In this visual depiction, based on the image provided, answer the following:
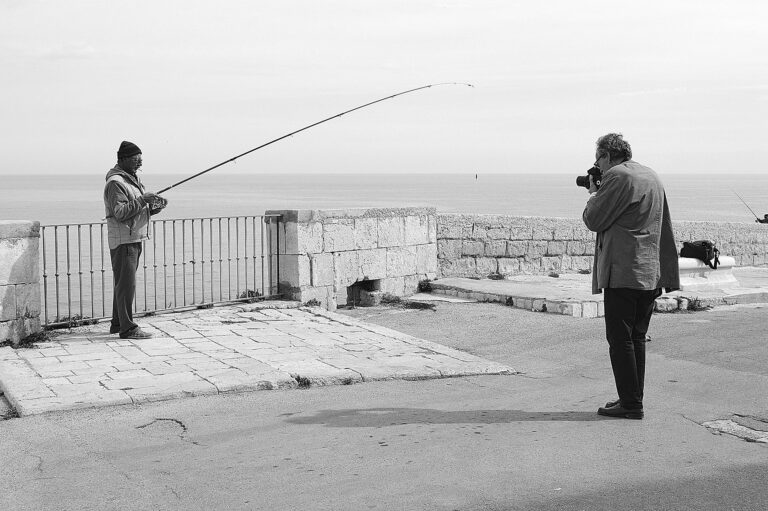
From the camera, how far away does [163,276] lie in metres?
16.2

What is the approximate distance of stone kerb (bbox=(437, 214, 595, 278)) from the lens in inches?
497

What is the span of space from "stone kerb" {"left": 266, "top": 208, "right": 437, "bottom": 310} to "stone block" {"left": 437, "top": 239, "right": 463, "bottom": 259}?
0.20 meters

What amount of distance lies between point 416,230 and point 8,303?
569cm

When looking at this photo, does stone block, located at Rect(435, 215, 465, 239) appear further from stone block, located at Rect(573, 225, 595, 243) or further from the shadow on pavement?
the shadow on pavement

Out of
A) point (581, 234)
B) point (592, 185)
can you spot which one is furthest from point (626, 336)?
point (581, 234)

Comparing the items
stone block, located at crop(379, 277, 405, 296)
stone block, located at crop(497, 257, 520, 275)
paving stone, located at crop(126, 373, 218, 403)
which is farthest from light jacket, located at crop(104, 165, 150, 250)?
stone block, located at crop(497, 257, 520, 275)

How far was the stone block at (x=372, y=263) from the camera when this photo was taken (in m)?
11.2

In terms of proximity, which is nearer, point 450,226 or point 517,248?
point 450,226

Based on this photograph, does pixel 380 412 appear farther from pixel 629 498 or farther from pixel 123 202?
pixel 123 202

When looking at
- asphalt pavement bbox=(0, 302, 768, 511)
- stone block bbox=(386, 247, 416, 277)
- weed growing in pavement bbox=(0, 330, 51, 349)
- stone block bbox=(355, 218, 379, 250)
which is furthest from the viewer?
stone block bbox=(386, 247, 416, 277)

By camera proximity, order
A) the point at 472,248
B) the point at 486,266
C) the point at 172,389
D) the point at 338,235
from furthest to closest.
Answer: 1. the point at 486,266
2. the point at 472,248
3. the point at 338,235
4. the point at 172,389

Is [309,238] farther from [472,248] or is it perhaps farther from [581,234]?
[581,234]

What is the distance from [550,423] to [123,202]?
4.38 m

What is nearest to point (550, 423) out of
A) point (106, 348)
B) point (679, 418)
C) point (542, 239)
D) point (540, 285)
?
point (679, 418)
